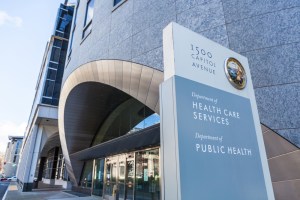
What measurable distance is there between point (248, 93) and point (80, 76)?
11.7m

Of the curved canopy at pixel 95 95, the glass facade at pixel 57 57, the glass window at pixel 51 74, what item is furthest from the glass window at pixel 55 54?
Answer: the curved canopy at pixel 95 95

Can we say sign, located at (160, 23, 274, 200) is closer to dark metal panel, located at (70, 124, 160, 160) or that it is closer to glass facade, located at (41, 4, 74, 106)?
dark metal panel, located at (70, 124, 160, 160)

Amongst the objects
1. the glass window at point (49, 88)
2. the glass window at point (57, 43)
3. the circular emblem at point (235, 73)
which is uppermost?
the glass window at point (57, 43)

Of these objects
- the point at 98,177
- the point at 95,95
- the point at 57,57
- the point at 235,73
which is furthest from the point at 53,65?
the point at 235,73

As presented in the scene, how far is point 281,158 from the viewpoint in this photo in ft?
16.2

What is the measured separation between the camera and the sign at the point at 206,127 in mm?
2236

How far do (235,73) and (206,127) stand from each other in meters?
1.13

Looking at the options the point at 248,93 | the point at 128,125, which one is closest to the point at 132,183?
the point at 128,125

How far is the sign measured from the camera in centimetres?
224

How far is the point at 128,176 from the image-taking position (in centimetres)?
1310

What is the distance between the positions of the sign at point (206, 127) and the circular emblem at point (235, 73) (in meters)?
0.01

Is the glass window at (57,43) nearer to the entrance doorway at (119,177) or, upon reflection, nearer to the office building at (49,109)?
the office building at (49,109)

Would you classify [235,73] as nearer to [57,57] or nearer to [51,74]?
[51,74]

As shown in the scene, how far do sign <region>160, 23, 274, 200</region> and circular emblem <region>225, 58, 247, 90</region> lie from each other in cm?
1
